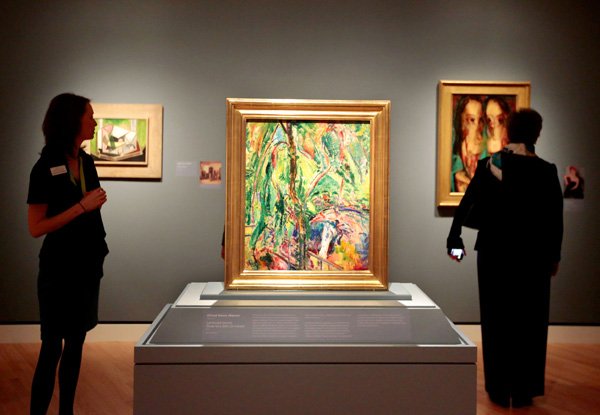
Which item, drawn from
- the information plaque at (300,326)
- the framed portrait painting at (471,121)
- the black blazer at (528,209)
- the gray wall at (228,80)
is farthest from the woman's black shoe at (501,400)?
the framed portrait painting at (471,121)

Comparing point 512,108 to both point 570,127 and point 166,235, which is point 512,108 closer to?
point 570,127

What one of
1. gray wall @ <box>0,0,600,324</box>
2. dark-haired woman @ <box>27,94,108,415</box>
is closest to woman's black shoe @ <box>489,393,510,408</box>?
gray wall @ <box>0,0,600,324</box>

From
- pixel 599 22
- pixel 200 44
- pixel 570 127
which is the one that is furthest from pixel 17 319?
pixel 599 22

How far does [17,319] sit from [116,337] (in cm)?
99

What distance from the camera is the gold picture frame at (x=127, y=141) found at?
16.5 ft

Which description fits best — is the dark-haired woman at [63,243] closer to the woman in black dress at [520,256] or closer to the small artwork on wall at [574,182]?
the woman in black dress at [520,256]

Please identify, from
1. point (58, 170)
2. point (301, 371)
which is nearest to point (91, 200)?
point (58, 170)

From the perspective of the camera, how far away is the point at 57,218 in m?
2.89

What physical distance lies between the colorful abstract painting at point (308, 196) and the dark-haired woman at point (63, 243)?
44.6 inches

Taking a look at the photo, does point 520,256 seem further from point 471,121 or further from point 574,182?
point 574,182

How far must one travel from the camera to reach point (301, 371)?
3121mm

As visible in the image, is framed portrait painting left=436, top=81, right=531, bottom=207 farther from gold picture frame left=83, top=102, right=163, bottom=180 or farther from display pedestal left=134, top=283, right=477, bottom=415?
gold picture frame left=83, top=102, right=163, bottom=180

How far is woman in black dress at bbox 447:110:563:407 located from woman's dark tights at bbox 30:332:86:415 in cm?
274

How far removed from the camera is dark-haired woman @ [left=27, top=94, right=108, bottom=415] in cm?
289
